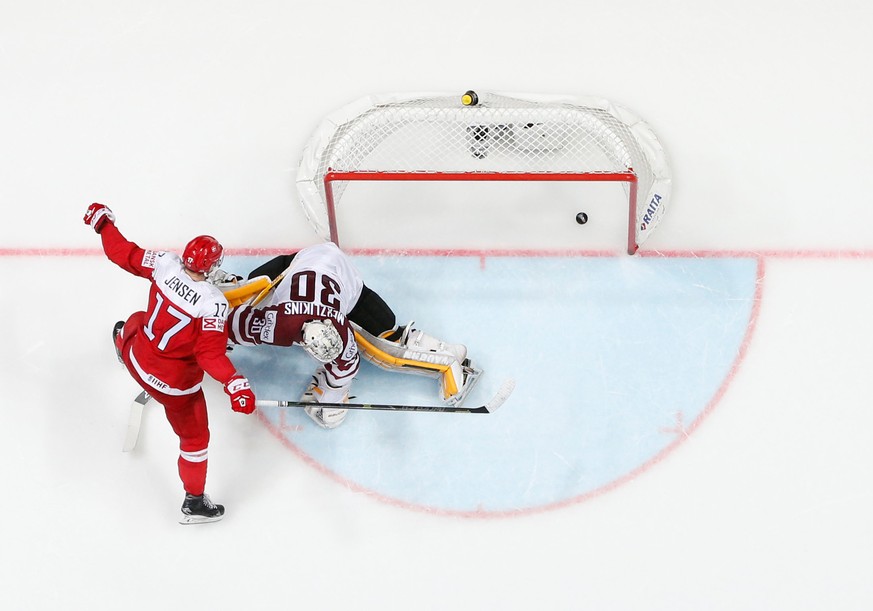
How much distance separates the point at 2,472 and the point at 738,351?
12.3 ft

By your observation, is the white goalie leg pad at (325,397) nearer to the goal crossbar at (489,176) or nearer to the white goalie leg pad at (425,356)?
the white goalie leg pad at (425,356)

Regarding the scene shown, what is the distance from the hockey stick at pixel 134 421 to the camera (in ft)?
18.1

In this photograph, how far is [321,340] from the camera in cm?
487

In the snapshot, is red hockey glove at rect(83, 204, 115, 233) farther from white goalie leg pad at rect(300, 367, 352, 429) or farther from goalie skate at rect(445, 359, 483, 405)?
goalie skate at rect(445, 359, 483, 405)

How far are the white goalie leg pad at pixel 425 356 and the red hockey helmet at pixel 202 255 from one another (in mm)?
905

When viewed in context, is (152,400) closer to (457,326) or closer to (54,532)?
(54,532)

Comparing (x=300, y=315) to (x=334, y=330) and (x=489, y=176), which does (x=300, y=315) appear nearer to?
(x=334, y=330)

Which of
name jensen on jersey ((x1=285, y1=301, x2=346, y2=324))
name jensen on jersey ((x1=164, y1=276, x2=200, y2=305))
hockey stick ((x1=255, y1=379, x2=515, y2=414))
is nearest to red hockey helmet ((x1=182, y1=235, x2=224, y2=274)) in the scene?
name jensen on jersey ((x1=164, y1=276, x2=200, y2=305))

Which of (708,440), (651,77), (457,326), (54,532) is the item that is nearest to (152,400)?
(54,532)

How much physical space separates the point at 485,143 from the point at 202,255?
187cm

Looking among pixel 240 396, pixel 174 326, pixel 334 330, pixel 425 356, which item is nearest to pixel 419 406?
pixel 425 356

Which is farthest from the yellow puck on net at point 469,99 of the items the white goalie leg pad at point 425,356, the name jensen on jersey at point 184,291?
the name jensen on jersey at point 184,291

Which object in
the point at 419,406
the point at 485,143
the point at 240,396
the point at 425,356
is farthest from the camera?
the point at 485,143

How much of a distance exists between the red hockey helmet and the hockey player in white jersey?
433mm
